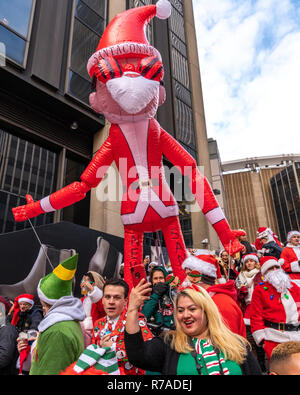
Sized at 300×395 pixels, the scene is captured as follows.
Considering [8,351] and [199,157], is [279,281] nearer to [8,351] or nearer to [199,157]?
[8,351]

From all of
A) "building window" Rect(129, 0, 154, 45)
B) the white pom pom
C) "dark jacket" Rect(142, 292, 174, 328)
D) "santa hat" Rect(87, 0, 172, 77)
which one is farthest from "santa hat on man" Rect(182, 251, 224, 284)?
"building window" Rect(129, 0, 154, 45)

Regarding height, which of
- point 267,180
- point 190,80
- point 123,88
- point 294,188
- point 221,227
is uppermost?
point 267,180

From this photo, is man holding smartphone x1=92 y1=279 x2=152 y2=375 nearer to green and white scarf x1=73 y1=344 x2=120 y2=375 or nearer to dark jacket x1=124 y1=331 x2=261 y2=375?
green and white scarf x1=73 y1=344 x2=120 y2=375

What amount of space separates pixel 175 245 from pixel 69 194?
1498mm

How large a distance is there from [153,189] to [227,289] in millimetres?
1406

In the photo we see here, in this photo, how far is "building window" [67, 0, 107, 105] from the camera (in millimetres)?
7762

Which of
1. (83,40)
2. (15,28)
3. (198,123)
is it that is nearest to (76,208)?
(15,28)

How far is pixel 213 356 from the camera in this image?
4.42ft

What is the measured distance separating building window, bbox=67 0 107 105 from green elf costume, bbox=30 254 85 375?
6.64 meters

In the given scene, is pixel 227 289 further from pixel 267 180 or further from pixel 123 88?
pixel 267 180

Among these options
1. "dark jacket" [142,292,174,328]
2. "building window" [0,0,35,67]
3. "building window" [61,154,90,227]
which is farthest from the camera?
"building window" [61,154,90,227]

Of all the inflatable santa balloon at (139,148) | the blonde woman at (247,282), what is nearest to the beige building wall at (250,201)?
the blonde woman at (247,282)
